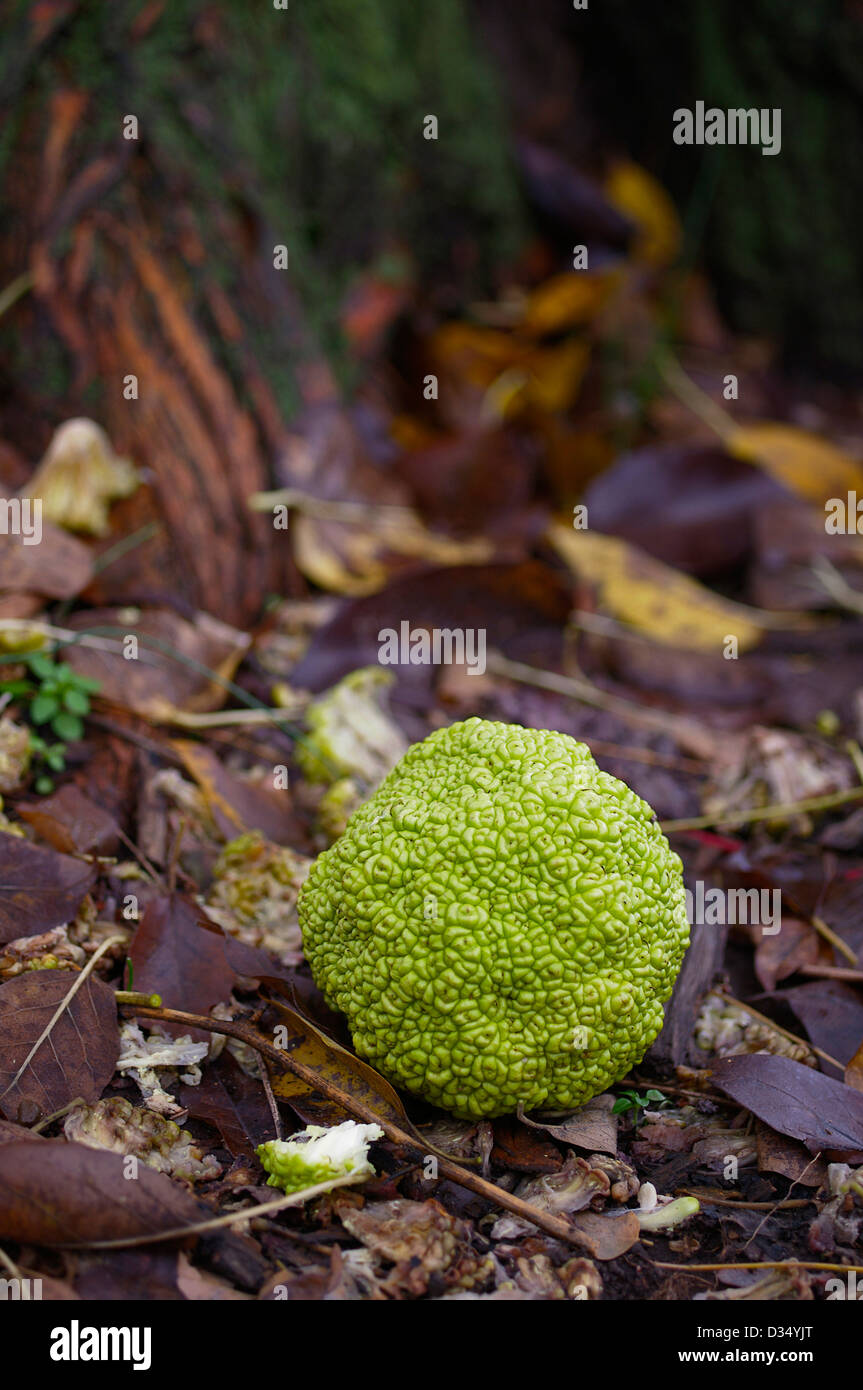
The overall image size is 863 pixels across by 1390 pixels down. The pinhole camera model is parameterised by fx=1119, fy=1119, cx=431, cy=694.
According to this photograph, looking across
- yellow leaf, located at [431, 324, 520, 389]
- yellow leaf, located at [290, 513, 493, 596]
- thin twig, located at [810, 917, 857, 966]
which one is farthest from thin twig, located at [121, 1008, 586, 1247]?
yellow leaf, located at [431, 324, 520, 389]

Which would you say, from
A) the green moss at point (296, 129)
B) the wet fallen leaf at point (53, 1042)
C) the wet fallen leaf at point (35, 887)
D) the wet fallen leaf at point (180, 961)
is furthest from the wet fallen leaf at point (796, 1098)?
the green moss at point (296, 129)

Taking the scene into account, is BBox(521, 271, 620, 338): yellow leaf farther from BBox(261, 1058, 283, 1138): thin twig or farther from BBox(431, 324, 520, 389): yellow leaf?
BBox(261, 1058, 283, 1138): thin twig

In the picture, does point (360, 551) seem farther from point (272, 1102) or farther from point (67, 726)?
point (272, 1102)

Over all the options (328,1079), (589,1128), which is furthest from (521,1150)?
(328,1079)

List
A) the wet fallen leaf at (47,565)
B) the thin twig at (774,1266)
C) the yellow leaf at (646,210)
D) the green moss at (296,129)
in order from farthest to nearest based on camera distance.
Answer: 1. the yellow leaf at (646,210)
2. the green moss at (296,129)
3. the wet fallen leaf at (47,565)
4. the thin twig at (774,1266)

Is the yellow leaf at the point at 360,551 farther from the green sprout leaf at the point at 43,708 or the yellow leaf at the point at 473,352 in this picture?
the green sprout leaf at the point at 43,708

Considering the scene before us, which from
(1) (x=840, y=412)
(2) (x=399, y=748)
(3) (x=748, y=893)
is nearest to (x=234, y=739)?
(2) (x=399, y=748)
